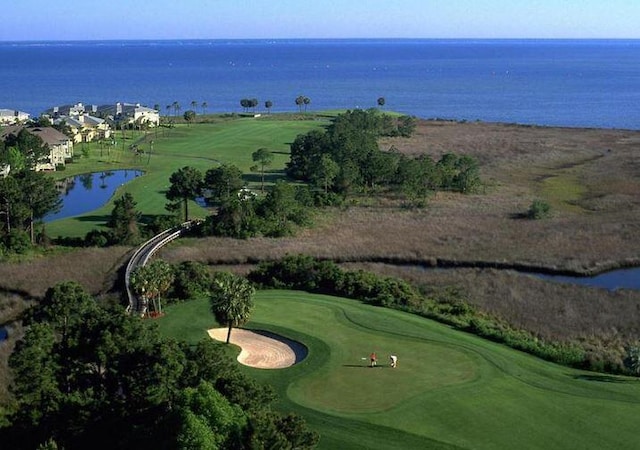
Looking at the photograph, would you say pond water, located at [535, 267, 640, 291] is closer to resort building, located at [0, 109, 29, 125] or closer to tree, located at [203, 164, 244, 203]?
tree, located at [203, 164, 244, 203]

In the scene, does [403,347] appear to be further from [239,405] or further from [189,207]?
[189,207]

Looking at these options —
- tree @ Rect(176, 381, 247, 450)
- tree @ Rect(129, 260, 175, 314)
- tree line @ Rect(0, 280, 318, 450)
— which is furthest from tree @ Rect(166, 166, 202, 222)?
tree @ Rect(176, 381, 247, 450)

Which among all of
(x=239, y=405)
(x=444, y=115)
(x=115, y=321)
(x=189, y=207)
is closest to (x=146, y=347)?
(x=115, y=321)

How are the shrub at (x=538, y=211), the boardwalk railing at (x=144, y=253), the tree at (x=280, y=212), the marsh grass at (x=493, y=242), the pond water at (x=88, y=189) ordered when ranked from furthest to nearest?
the pond water at (x=88, y=189)
the shrub at (x=538, y=211)
the tree at (x=280, y=212)
the marsh grass at (x=493, y=242)
the boardwalk railing at (x=144, y=253)

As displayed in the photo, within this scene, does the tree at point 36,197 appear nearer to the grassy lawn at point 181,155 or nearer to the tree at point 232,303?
the grassy lawn at point 181,155

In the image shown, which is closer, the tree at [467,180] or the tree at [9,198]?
the tree at [9,198]

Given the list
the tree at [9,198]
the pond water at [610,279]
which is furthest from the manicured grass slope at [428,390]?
the tree at [9,198]
